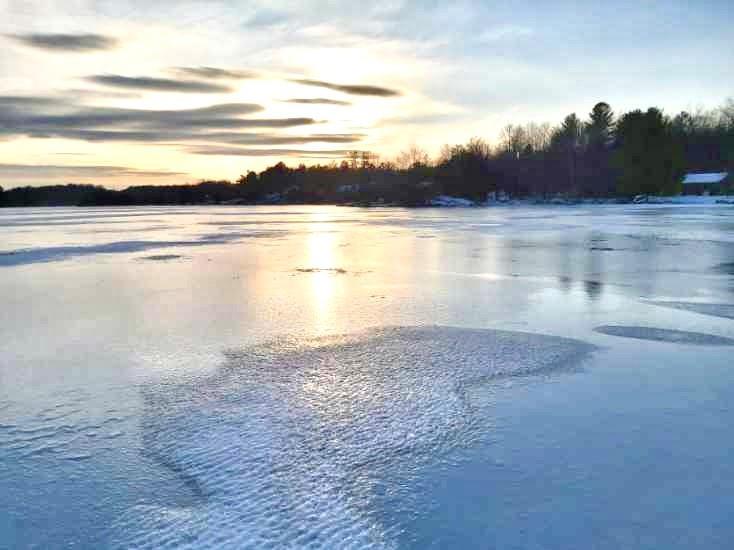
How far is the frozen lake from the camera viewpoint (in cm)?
267

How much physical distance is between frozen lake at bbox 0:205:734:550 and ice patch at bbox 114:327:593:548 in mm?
16

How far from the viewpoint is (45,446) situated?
3463 mm

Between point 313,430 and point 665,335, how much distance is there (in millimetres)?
4120

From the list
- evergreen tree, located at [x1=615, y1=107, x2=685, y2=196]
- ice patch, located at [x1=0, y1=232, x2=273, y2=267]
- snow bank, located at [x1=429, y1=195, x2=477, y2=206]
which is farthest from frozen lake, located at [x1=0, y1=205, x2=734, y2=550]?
snow bank, located at [x1=429, y1=195, x2=477, y2=206]

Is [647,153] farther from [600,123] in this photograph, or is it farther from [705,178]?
[600,123]

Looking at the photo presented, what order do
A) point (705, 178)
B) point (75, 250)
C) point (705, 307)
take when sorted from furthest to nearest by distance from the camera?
point (705, 178), point (75, 250), point (705, 307)

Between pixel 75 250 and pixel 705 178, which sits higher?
pixel 705 178

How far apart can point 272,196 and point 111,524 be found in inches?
5240

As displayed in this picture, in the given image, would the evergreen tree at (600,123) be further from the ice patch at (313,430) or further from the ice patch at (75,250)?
the ice patch at (313,430)

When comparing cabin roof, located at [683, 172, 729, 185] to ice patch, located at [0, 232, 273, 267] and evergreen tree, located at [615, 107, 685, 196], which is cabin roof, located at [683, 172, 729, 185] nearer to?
evergreen tree, located at [615, 107, 685, 196]

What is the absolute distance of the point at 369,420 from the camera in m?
3.79

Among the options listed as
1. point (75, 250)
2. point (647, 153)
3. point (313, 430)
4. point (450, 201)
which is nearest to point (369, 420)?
point (313, 430)

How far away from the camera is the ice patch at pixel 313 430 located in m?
2.64

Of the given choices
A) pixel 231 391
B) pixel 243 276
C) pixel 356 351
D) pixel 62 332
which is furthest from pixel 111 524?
pixel 243 276
